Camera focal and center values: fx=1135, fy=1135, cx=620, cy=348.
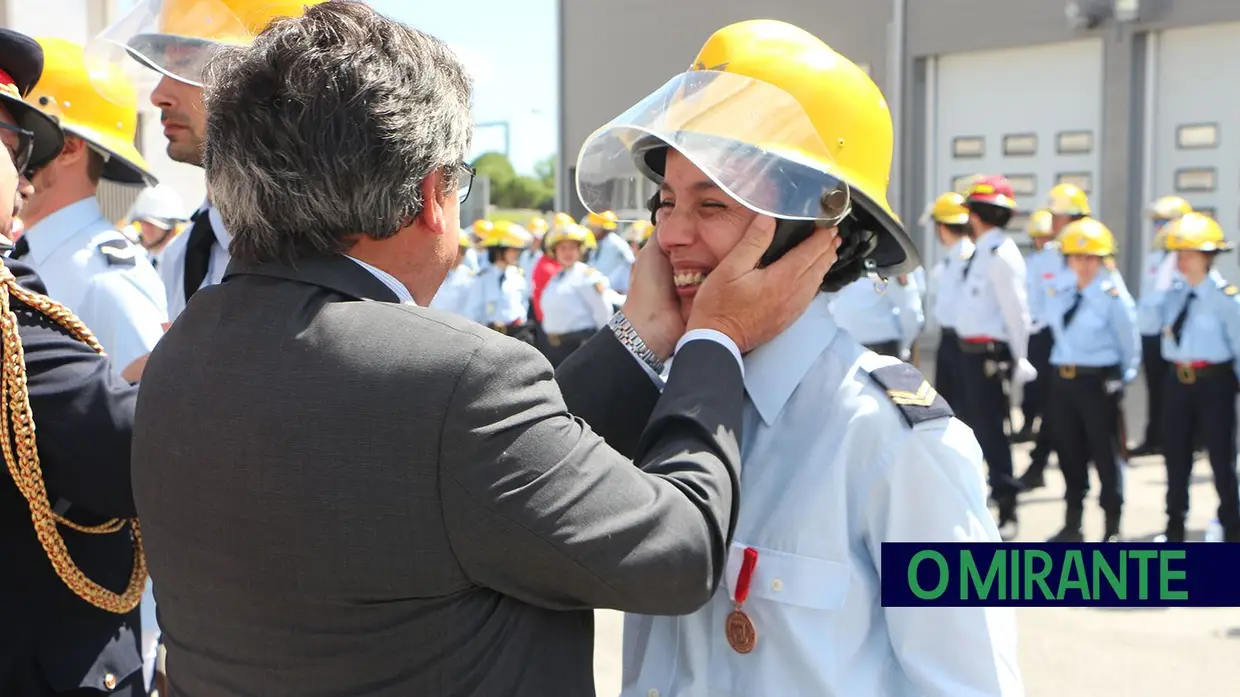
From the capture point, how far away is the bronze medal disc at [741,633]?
1646 millimetres

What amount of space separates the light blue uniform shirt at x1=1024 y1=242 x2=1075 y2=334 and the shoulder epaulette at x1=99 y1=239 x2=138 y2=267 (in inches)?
326

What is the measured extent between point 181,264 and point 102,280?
10.2 inches

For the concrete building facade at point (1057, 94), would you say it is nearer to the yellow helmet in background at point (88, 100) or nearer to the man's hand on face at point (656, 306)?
the yellow helmet in background at point (88, 100)

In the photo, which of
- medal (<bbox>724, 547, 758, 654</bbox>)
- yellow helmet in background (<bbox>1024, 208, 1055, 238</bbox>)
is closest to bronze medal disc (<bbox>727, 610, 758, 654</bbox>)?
medal (<bbox>724, 547, 758, 654</bbox>)

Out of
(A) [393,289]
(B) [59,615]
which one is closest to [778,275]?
(A) [393,289]

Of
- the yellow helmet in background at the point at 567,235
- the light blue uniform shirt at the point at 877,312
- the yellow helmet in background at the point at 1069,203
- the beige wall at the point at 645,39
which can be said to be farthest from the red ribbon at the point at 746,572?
the beige wall at the point at 645,39

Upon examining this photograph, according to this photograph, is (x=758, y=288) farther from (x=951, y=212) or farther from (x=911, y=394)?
(x=951, y=212)

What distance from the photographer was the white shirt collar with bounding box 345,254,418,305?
1.42 meters

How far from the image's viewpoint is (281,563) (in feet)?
4.30

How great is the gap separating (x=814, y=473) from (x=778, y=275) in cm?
30

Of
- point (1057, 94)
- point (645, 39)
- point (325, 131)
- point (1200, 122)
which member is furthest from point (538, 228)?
point (325, 131)

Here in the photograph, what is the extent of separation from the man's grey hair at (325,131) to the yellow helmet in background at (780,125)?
1.52 ft

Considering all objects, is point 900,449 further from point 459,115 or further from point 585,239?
point 585,239

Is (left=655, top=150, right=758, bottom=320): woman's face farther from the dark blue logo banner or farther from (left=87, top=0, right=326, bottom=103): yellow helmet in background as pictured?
(left=87, top=0, right=326, bottom=103): yellow helmet in background
